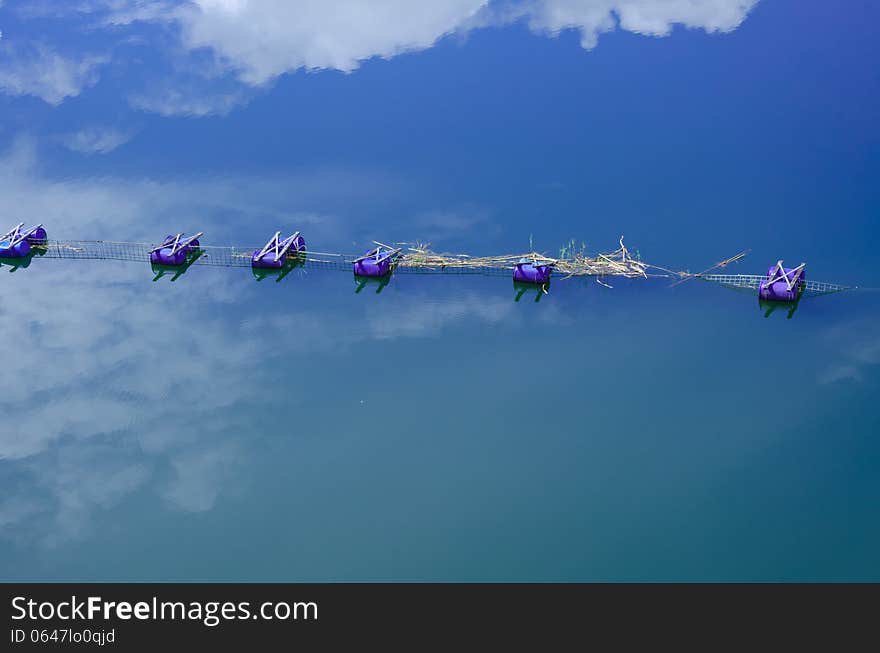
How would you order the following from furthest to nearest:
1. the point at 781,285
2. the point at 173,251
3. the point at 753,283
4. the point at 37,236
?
the point at 37,236 → the point at 173,251 → the point at 753,283 → the point at 781,285

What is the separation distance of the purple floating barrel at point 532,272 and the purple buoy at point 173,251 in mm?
7136

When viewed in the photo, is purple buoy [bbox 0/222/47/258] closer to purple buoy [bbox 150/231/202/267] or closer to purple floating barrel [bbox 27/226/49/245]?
purple floating barrel [bbox 27/226/49/245]

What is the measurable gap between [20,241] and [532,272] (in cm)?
1134

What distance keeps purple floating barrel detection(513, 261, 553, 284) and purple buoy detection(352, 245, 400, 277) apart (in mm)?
2668

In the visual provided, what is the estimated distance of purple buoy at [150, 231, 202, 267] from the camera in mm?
20328

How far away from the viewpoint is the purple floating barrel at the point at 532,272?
61.6ft

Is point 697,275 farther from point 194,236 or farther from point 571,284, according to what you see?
point 194,236

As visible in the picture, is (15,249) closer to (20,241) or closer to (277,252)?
(20,241)

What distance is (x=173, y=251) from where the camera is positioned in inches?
798

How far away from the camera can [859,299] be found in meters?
18.0

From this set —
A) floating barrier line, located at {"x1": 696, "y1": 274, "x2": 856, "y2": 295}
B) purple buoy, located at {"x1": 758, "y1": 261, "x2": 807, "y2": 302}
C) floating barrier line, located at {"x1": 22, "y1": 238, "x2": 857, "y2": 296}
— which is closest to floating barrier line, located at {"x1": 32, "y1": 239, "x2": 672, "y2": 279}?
floating barrier line, located at {"x1": 22, "y1": 238, "x2": 857, "y2": 296}

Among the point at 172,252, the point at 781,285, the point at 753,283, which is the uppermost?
the point at 172,252

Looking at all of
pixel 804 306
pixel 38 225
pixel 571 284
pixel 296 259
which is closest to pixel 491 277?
pixel 571 284

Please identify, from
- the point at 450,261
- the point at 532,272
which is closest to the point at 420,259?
the point at 450,261
